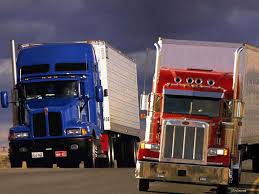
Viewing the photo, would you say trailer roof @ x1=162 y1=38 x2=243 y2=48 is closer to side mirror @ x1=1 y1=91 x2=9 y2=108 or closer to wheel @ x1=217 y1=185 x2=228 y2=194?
wheel @ x1=217 y1=185 x2=228 y2=194

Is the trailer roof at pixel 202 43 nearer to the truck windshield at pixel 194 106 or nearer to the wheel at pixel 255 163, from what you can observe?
the truck windshield at pixel 194 106

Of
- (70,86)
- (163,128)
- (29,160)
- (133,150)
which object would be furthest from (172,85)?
(133,150)

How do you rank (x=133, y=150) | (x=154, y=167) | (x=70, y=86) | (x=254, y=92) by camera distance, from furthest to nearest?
1. (x=133, y=150)
2. (x=70, y=86)
3. (x=254, y=92)
4. (x=154, y=167)

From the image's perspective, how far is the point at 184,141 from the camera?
58.3 ft

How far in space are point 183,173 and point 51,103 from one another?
11.0m

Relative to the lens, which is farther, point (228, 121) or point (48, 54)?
point (48, 54)

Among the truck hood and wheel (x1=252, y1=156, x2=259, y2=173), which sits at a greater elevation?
the truck hood

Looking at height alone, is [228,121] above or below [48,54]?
below

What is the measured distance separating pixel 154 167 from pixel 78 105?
422 inches

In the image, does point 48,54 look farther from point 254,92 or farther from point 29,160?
point 254,92

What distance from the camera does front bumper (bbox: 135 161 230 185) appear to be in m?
17.4

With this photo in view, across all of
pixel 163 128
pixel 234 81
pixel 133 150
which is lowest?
pixel 133 150

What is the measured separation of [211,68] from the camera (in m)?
18.9

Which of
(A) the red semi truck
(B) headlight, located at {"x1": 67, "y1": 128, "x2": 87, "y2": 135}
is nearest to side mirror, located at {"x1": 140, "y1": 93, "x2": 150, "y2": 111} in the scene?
(A) the red semi truck
